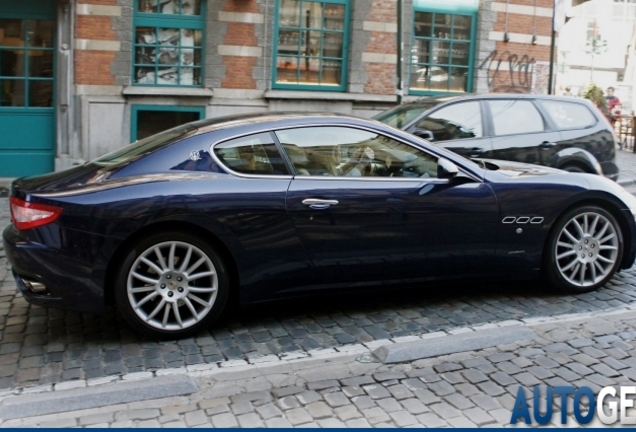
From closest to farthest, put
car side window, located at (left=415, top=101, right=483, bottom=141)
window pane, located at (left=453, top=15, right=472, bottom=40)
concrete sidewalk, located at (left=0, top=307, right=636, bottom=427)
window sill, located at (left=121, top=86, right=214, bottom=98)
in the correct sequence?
1. concrete sidewalk, located at (left=0, top=307, right=636, bottom=427)
2. car side window, located at (left=415, top=101, right=483, bottom=141)
3. window sill, located at (left=121, top=86, right=214, bottom=98)
4. window pane, located at (left=453, top=15, right=472, bottom=40)

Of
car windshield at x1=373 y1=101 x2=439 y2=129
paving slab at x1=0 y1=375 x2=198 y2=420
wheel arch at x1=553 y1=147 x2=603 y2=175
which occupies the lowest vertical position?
paving slab at x1=0 y1=375 x2=198 y2=420

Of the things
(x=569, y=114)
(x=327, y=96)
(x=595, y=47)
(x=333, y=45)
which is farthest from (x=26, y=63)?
(x=595, y=47)

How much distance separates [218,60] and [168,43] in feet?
2.89

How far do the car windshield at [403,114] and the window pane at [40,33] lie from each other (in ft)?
19.5

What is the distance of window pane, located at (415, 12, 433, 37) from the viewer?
1578 cm

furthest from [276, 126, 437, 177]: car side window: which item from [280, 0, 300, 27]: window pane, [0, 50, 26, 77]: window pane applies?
[280, 0, 300, 27]: window pane

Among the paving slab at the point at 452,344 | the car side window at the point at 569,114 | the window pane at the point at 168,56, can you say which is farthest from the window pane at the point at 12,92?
the paving slab at the point at 452,344

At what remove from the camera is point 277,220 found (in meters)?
5.45

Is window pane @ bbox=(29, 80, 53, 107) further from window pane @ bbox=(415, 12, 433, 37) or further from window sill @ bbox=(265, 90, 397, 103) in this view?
window pane @ bbox=(415, 12, 433, 37)

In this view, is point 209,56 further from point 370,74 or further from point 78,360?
point 78,360

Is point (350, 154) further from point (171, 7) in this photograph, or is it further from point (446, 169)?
point (171, 7)

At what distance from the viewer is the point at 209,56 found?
1388 cm

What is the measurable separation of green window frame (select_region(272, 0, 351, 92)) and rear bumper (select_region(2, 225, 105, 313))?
980 cm

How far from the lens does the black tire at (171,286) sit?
5.21m
